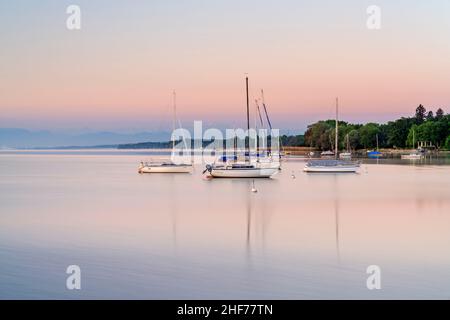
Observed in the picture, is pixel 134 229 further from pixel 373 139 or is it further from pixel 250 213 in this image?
pixel 373 139

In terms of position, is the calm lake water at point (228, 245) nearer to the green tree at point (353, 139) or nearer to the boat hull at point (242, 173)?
the boat hull at point (242, 173)

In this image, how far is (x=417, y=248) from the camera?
19.3 m

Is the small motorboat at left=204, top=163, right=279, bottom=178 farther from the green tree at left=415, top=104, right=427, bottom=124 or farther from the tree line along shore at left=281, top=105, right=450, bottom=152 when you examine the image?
the green tree at left=415, top=104, right=427, bottom=124

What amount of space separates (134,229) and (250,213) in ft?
23.5

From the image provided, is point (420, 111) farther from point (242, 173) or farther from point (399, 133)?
point (242, 173)

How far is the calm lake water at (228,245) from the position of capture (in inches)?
567

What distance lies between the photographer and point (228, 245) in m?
20.2
